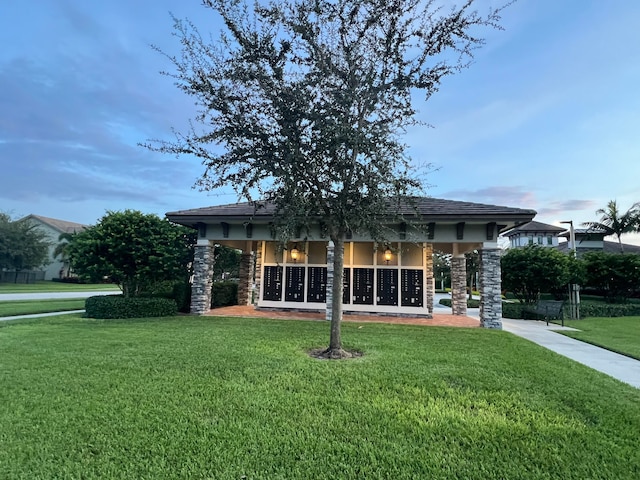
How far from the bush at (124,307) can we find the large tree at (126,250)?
2.51 ft

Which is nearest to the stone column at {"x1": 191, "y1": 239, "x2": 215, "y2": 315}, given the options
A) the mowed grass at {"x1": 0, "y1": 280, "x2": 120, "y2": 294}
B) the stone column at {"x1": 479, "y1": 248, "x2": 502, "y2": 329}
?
the stone column at {"x1": 479, "y1": 248, "x2": 502, "y2": 329}

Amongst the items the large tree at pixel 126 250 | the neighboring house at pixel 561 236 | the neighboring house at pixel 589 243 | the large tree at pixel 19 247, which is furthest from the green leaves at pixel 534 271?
the large tree at pixel 19 247

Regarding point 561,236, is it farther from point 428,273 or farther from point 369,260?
point 369,260

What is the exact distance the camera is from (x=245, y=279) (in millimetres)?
16891

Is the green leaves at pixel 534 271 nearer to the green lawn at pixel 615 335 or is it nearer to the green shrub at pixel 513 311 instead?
the green shrub at pixel 513 311

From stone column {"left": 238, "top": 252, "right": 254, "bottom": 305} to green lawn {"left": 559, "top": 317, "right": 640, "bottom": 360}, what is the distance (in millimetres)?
12903

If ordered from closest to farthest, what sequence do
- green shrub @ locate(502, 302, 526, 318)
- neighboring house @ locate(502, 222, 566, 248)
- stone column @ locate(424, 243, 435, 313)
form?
1. stone column @ locate(424, 243, 435, 313)
2. green shrub @ locate(502, 302, 526, 318)
3. neighboring house @ locate(502, 222, 566, 248)

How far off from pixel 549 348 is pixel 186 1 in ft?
37.6

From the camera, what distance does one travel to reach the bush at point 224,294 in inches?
598

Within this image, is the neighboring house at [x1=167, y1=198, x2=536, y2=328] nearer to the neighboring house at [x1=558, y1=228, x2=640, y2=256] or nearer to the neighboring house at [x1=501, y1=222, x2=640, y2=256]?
the neighboring house at [x1=501, y1=222, x2=640, y2=256]

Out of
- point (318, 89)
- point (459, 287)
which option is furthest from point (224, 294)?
point (318, 89)

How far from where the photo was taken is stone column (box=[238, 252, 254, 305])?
16734 mm

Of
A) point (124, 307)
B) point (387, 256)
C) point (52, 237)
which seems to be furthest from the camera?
point (52, 237)

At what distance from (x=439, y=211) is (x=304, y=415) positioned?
8904 mm
